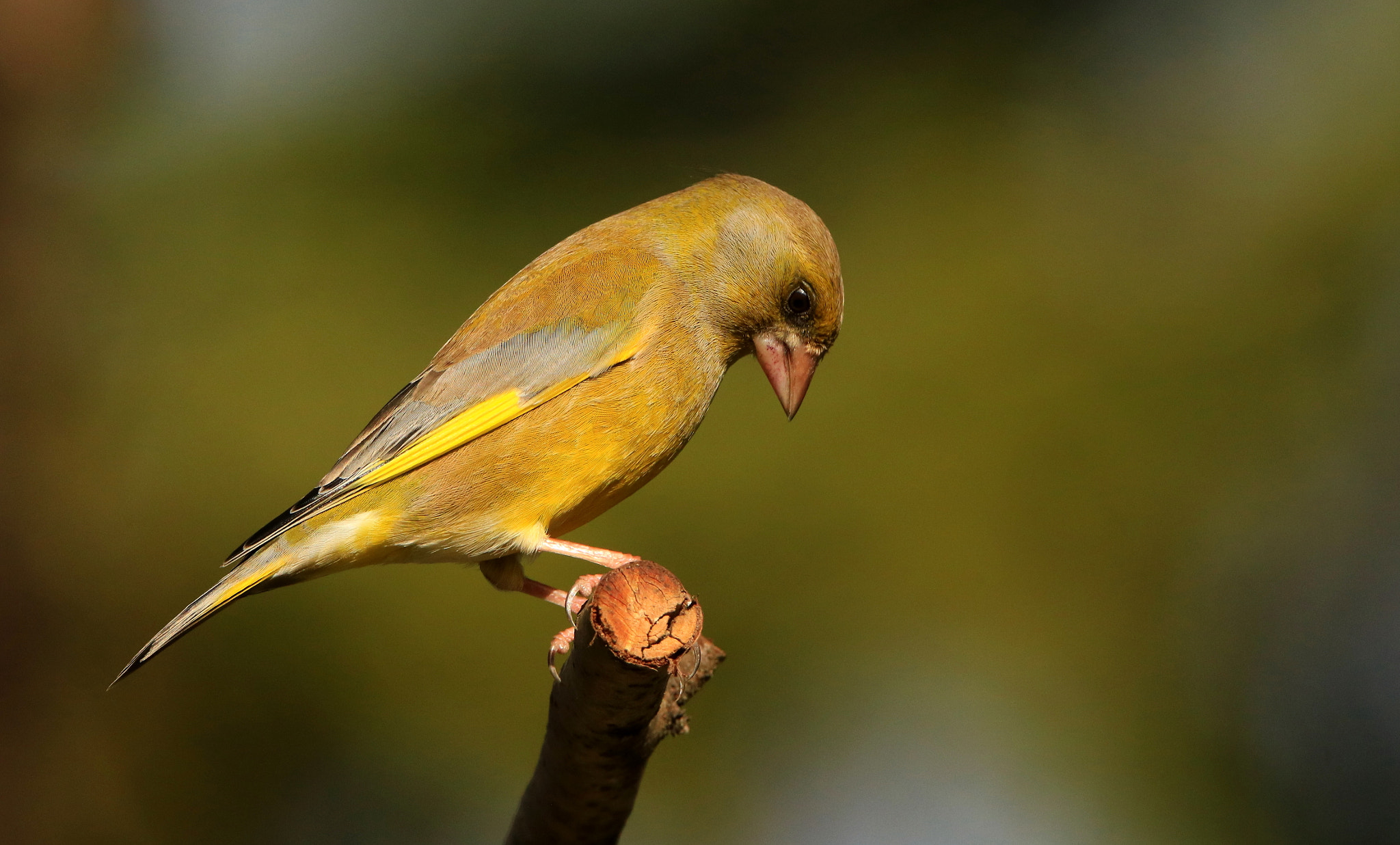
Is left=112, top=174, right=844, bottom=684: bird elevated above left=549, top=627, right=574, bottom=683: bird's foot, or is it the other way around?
left=112, top=174, right=844, bottom=684: bird

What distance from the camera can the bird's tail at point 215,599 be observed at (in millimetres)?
2301

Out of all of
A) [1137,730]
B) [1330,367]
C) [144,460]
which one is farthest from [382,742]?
[1330,367]

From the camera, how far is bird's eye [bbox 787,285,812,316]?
2.98 metres

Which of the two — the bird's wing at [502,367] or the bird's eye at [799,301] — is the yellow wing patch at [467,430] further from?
the bird's eye at [799,301]

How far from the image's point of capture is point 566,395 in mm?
2650

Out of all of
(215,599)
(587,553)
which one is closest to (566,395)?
(587,553)

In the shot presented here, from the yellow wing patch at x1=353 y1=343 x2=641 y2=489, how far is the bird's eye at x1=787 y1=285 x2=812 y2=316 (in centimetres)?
56

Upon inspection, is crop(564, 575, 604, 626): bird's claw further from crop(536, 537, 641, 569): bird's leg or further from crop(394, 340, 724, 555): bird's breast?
crop(394, 340, 724, 555): bird's breast

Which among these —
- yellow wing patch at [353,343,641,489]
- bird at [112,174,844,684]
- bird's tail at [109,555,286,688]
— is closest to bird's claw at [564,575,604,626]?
bird at [112,174,844,684]

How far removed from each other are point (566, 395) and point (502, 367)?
24cm

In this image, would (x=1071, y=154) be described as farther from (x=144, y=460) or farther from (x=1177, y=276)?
(x=144, y=460)

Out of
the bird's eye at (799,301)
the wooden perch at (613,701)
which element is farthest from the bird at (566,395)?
the wooden perch at (613,701)

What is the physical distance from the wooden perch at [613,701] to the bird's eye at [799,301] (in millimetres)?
1064

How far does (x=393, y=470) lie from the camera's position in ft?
8.70
